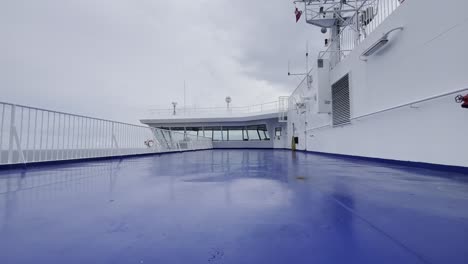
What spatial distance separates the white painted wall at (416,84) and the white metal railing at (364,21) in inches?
13.1

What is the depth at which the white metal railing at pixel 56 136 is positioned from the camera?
9.82 feet

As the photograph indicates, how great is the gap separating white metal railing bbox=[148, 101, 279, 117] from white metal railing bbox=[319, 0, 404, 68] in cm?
799

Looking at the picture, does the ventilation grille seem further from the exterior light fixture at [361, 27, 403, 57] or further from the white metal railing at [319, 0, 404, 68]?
the exterior light fixture at [361, 27, 403, 57]

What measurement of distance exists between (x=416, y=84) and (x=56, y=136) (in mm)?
5764

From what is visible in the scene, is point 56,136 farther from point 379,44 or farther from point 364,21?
point 364,21

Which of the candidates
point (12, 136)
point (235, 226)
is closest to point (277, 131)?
point (12, 136)

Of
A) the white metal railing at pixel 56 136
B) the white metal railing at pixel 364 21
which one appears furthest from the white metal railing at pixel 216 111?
the white metal railing at pixel 56 136

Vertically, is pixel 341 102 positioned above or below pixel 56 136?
above

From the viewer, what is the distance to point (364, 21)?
496cm

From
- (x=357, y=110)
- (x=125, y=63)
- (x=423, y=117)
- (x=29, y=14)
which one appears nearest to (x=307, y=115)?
(x=357, y=110)

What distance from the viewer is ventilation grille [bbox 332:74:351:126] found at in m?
5.59

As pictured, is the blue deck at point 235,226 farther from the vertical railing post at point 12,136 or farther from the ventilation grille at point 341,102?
the ventilation grille at point 341,102

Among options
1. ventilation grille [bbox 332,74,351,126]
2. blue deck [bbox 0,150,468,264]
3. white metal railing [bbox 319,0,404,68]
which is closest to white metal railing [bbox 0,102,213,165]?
blue deck [bbox 0,150,468,264]

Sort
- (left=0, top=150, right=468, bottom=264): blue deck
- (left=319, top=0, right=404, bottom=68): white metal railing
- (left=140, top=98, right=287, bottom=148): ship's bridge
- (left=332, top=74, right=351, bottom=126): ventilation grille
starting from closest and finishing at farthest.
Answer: (left=0, top=150, right=468, bottom=264): blue deck, (left=319, top=0, right=404, bottom=68): white metal railing, (left=332, top=74, right=351, bottom=126): ventilation grille, (left=140, top=98, right=287, bottom=148): ship's bridge
